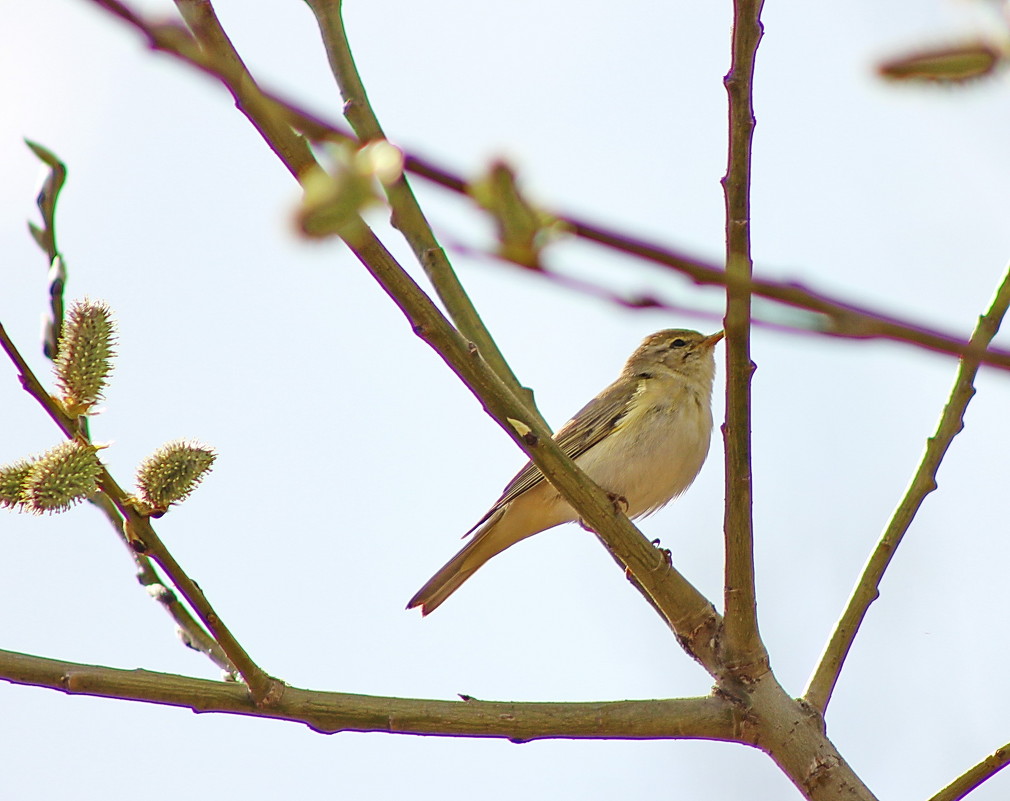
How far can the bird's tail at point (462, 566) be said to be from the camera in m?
6.55

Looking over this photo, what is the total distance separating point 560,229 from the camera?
0.88 m

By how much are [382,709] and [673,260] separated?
213 centimetres

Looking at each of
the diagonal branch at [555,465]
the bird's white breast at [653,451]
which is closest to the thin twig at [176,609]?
the diagonal branch at [555,465]

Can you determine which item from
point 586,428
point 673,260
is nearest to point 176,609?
point 673,260

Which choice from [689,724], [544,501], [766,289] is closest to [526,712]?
[689,724]

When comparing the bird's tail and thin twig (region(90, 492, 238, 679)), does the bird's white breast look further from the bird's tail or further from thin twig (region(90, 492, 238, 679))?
thin twig (region(90, 492, 238, 679))

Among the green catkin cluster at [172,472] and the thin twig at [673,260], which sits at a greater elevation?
the green catkin cluster at [172,472]

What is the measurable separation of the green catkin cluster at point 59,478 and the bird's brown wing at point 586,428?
4.14 m

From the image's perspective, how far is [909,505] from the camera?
11.6ft

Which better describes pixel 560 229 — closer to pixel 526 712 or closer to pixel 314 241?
pixel 314 241

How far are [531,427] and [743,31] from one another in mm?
1033

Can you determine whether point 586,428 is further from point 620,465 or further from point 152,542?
point 152,542

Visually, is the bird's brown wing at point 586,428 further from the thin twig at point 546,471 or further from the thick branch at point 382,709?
the thick branch at point 382,709

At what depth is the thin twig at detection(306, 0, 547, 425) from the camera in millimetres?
3205
